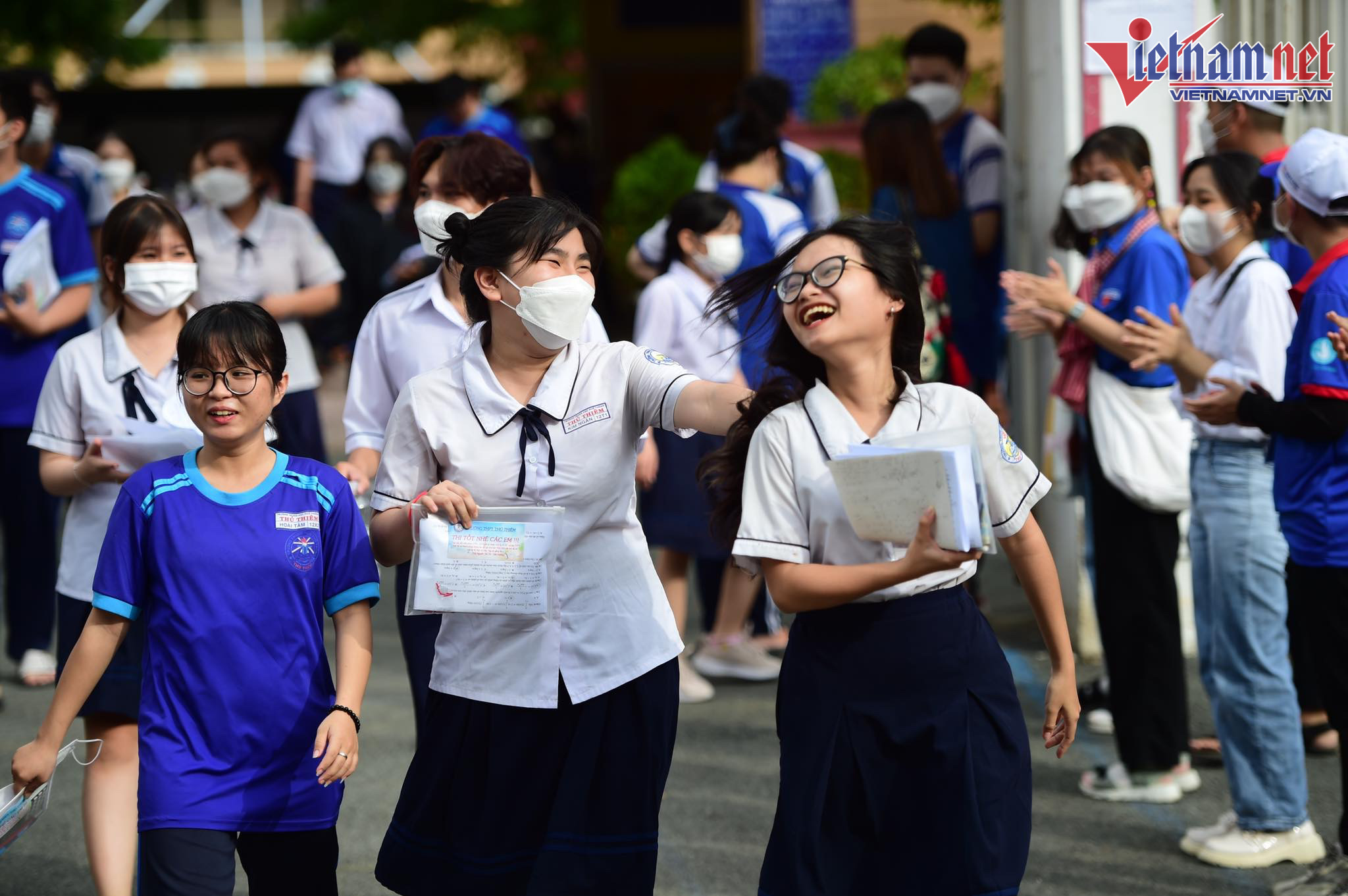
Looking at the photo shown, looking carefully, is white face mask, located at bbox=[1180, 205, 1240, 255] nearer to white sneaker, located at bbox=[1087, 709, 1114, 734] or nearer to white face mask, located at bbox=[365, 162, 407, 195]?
white sneaker, located at bbox=[1087, 709, 1114, 734]

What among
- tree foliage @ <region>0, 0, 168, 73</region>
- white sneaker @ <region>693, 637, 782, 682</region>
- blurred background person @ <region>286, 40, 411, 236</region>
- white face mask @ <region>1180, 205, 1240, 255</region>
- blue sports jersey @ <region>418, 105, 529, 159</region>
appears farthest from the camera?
tree foliage @ <region>0, 0, 168, 73</region>

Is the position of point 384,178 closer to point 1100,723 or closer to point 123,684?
point 1100,723

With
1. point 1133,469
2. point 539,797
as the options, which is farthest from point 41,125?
point 539,797

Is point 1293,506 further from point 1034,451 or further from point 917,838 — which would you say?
point 1034,451

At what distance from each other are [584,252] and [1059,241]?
8.27ft

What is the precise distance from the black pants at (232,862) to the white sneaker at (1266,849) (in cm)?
266

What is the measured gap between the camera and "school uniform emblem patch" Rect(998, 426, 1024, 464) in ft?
11.0

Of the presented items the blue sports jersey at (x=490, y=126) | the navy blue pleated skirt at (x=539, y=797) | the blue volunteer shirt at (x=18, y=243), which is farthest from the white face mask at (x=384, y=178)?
the navy blue pleated skirt at (x=539, y=797)

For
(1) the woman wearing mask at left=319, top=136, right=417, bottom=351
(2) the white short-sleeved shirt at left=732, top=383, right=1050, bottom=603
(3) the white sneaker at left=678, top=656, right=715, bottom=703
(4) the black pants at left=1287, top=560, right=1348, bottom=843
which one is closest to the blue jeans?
(4) the black pants at left=1287, top=560, right=1348, bottom=843

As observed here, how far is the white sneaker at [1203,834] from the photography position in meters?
5.00

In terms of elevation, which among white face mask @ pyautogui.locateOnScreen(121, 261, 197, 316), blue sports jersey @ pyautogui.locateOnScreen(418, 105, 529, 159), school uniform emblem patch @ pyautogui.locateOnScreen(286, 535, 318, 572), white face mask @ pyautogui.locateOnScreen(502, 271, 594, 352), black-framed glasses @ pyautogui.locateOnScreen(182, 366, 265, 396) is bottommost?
school uniform emblem patch @ pyautogui.locateOnScreen(286, 535, 318, 572)

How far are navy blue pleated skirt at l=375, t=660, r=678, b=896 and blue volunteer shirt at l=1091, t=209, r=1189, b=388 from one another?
8.03 ft

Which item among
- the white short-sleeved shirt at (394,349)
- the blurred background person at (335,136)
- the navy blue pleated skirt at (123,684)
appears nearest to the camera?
the navy blue pleated skirt at (123,684)

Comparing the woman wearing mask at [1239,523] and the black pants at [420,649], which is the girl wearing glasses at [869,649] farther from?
the woman wearing mask at [1239,523]
